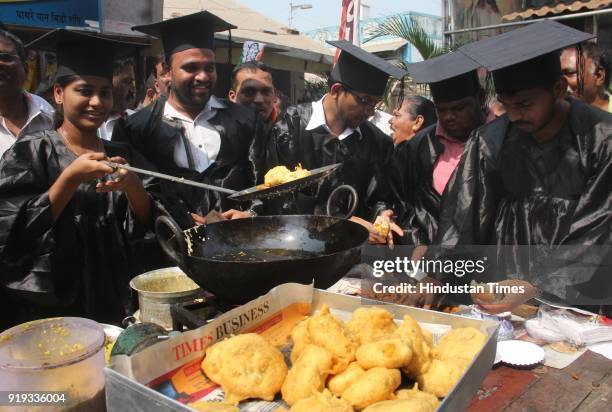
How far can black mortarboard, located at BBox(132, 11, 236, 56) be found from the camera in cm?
318

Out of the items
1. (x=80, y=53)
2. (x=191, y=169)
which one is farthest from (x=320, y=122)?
(x=80, y=53)

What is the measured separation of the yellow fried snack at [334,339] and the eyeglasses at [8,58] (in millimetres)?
3169

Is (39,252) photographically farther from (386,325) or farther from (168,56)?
(386,325)

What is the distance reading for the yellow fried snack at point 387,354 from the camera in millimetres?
1199

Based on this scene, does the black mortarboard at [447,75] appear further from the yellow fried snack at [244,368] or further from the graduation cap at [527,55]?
the yellow fried snack at [244,368]

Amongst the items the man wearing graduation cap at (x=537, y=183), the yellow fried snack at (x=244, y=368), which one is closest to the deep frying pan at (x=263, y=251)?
the yellow fried snack at (x=244, y=368)

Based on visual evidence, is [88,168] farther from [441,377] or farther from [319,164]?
[319,164]

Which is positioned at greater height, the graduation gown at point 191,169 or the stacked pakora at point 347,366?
the graduation gown at point 191,169

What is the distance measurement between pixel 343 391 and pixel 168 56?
109 inches

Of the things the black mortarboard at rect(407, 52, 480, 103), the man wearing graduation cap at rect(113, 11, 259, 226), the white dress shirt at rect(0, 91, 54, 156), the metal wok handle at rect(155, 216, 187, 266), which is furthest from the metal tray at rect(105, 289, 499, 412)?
the white dress shirt at rect(0, 91, 54, 156)

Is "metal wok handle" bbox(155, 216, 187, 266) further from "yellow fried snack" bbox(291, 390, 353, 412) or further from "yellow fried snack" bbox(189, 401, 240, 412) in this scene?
"yellow fried snack" bbox(291, 390, 353, 412)

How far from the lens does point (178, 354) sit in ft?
4.11

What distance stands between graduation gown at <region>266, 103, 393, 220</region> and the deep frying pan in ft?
4.07

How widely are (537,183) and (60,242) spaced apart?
2602 millimetres
